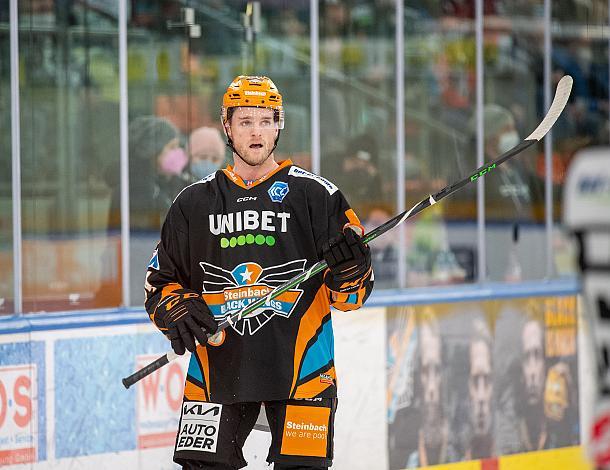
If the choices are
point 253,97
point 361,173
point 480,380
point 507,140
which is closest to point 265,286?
point 253,97

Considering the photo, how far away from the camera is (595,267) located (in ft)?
9.24

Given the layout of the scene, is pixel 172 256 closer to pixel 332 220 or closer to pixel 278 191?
pixel 278 191

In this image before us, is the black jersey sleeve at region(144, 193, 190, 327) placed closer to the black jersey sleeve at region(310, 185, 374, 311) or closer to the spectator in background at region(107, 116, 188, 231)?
the black jersey sleeve at region(310, 185, 374, 311)

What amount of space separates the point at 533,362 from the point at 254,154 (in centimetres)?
333

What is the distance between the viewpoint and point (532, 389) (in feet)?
24.7

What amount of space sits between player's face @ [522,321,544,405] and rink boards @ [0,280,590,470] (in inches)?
2.2

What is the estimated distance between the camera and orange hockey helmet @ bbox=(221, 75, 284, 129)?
15.1ft

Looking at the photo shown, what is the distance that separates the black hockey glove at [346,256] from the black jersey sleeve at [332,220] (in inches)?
3.9

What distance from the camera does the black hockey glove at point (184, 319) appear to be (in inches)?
175

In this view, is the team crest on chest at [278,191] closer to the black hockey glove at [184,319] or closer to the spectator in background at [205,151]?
the black hockey glove at [184,319]

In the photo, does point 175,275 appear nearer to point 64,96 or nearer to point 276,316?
point 276,316

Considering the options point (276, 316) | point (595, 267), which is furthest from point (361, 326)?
point (595, 267)

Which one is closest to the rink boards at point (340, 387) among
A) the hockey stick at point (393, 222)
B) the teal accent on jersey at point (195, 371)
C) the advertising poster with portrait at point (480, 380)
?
the advertising poster with portrait at point (480, 380)

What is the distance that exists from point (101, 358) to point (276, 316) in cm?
156
